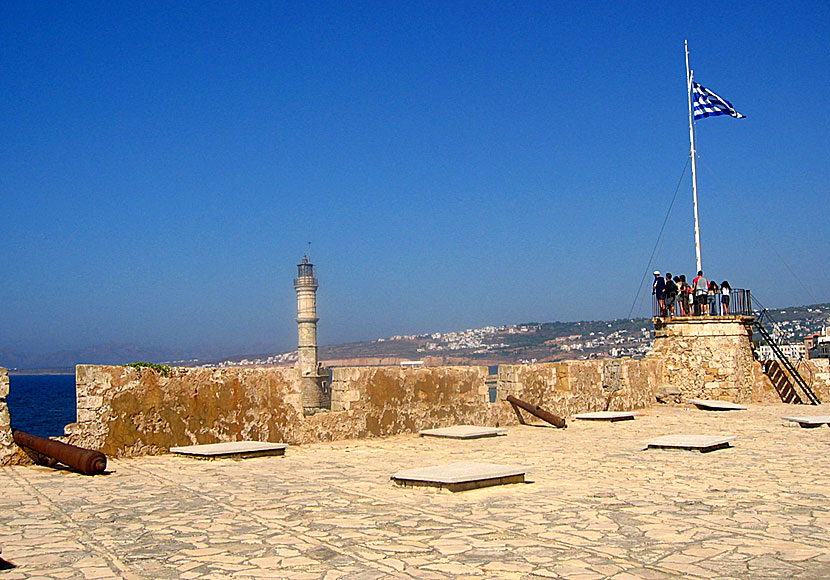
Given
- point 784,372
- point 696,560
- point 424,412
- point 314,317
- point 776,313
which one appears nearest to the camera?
point 696,560

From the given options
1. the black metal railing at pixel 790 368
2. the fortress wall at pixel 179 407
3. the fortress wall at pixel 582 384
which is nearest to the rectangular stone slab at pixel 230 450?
the fortress wall at pixel 179 407

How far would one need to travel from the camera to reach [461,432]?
36.6 feet

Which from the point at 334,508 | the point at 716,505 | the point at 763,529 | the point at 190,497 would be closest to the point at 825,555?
the point at 763,529

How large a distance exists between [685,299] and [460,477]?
15117 millimetres

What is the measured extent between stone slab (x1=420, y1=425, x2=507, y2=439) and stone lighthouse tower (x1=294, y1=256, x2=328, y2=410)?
35.7 meters

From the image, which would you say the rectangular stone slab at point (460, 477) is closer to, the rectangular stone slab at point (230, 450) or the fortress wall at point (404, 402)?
the rectangular stone slab at point (230, 450)

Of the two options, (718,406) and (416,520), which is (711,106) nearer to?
(718,406)

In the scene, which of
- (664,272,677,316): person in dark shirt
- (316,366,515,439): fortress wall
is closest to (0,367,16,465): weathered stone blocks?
(316,366,515,439): fortress wall

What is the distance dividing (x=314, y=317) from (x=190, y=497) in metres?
45.8

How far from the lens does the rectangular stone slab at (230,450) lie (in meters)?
8.52

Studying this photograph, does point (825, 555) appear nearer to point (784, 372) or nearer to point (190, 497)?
point (190, 497)

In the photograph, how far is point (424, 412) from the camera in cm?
1191

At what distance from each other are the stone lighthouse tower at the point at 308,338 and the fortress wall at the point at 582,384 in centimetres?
3123

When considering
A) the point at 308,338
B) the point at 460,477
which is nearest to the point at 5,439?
the point at 460,477
